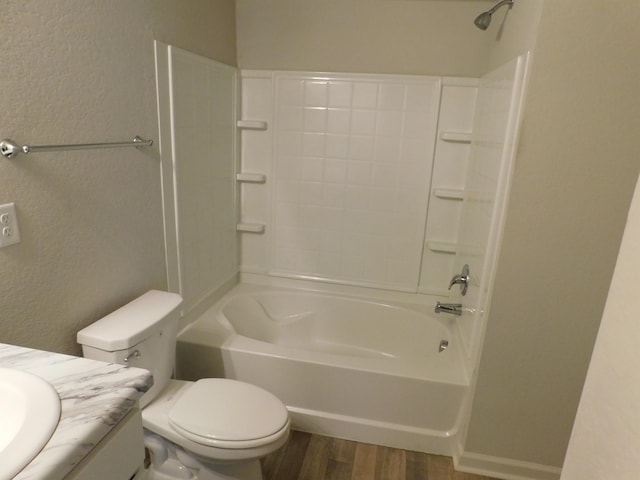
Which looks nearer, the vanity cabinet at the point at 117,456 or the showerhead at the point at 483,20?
the vanity cabinet at the point at 117,456

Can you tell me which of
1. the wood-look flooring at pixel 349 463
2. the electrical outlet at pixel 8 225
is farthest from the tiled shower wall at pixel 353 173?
the electrical outlet at pixel 8 225

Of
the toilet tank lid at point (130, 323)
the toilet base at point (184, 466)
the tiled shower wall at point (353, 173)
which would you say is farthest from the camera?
the tiled shower wall at point (353, 173)

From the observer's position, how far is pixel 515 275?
1.68 metres

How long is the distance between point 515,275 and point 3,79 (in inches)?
70.3

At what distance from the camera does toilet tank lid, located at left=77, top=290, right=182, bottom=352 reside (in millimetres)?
1390

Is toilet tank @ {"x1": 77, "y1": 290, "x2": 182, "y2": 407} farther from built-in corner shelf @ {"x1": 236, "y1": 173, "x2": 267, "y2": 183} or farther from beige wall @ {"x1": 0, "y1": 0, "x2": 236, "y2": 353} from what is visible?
built-in corner shelf @ {"x1": 236, "y1": 173, "x2": 267, "y2": 183}

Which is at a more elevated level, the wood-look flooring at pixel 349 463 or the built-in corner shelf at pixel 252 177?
the built-in corner shelf at pixel 252 177

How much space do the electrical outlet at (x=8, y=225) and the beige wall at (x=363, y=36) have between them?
1725 millimetres

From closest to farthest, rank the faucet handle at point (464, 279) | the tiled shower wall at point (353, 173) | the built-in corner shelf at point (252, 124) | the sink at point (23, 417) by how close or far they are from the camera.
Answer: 1. the sink at point (23, 417)
2. the faucet handle at point (464, 279)
3. the tiled shower wall at point (353, 173)
4. the built-in corner shelf at point (252, 124)

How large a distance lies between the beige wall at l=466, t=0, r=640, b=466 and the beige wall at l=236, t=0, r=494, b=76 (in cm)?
89

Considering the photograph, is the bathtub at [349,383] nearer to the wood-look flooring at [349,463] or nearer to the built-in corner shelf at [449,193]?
the wood-look flooring at [349,463]

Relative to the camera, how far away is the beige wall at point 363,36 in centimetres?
226

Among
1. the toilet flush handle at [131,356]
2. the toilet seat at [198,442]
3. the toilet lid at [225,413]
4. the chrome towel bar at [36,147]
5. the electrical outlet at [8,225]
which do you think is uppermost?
the chrome towel bar at [36,147]

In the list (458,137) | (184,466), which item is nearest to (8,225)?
(184,466)
